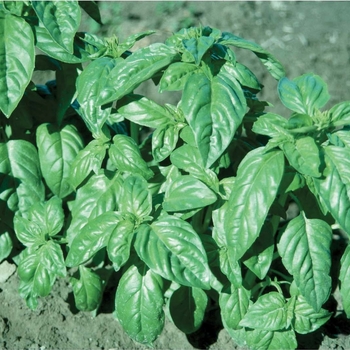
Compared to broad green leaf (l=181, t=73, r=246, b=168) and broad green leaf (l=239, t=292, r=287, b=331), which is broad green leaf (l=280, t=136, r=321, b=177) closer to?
broad green leaf (l=181, t=73, r=246, b=168)

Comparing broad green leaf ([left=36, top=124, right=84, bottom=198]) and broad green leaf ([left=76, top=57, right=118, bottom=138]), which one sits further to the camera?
broad green leaf ([left=36, top=124, right=84, bottom=198])

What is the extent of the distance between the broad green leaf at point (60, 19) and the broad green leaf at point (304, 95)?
86 centimetres

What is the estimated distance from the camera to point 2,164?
9.07 feet

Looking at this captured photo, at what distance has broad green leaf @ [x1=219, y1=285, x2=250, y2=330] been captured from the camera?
250 centimetres

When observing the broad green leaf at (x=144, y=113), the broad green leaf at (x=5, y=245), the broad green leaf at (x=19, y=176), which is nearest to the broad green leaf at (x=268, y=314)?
the broad green leaf at (x=144, y=113)

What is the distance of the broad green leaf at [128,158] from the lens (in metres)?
2.44

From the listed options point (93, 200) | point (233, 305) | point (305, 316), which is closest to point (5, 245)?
point (93, 200)

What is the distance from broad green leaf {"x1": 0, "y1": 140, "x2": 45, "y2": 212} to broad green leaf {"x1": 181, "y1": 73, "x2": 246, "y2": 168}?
3.14 feet

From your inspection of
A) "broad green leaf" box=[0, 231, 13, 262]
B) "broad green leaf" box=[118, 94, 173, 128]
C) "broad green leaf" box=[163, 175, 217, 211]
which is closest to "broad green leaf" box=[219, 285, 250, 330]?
"broad green leaf" box=[163, 175, 217, 211]

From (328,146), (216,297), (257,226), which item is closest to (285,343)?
(216,297)

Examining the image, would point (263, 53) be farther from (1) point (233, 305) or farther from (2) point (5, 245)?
(2) point (5, 245)

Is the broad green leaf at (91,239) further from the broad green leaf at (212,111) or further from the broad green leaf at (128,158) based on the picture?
the broad green leaf at (212,111)

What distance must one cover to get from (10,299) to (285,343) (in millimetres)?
1396

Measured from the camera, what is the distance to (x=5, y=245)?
295 centimetres
